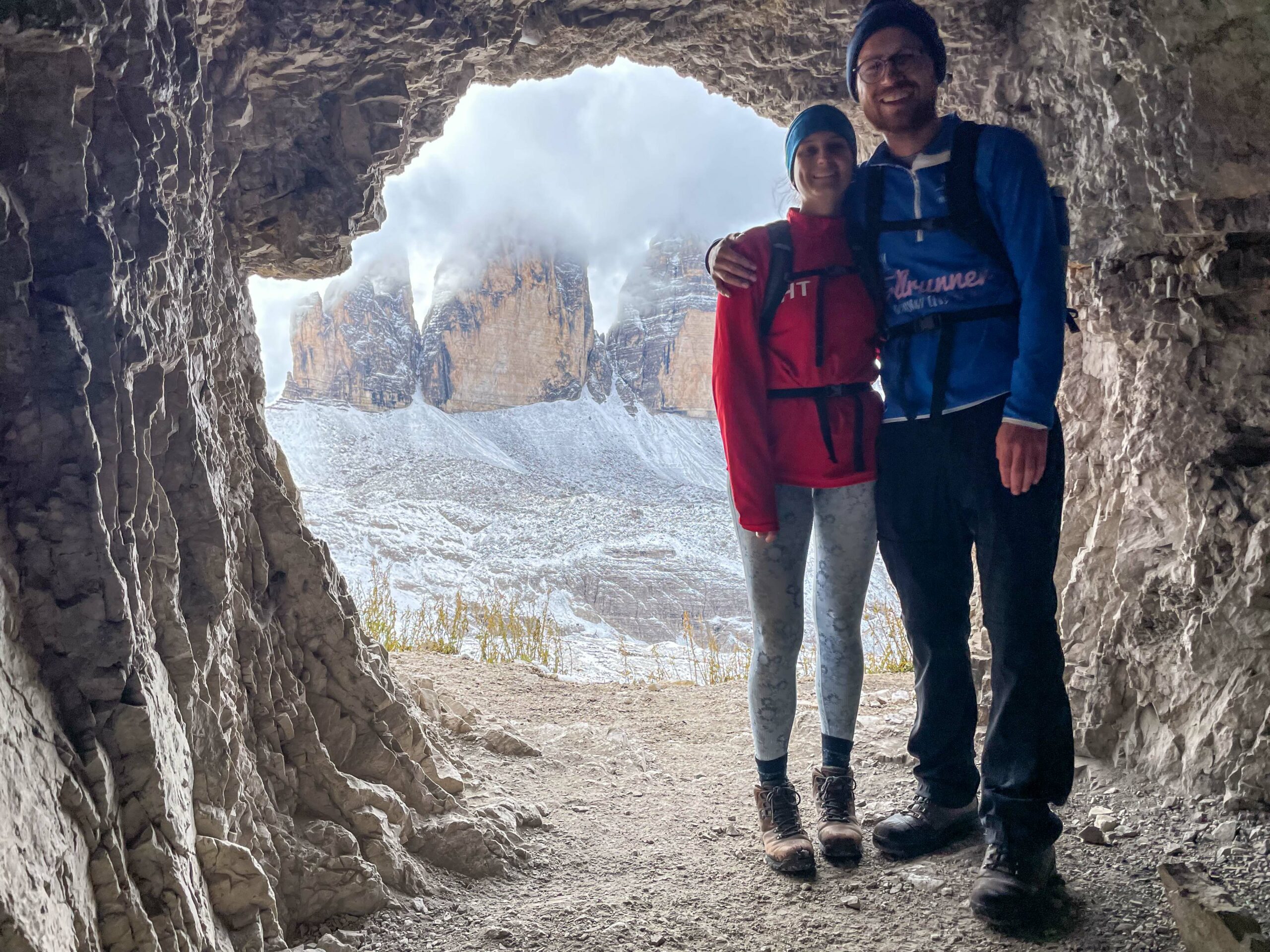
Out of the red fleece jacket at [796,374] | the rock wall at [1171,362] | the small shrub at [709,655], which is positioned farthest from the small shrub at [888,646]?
the red fleece jacket at [796,374]

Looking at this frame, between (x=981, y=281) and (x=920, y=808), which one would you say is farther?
(x=920, y=808)

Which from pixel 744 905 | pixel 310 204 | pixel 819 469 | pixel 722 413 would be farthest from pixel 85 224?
pixel 744 905

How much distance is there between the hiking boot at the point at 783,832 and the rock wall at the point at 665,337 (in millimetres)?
31956

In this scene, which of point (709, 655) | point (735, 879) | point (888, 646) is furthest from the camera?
point (709, 655)

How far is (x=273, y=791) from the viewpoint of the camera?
2.55 metres

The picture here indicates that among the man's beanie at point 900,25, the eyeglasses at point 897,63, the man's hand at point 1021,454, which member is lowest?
the man's hand at point 1021,454

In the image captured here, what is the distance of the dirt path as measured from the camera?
219 centimetres

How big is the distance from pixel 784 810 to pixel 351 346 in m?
29.4

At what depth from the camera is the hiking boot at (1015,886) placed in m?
2.12

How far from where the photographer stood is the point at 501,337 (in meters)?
32.5

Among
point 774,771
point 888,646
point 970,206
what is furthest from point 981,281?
point 888,646

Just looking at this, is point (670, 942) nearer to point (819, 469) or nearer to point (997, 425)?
point (819, 469)

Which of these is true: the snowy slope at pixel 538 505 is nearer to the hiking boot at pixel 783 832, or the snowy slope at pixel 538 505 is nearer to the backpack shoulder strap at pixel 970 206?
the hiking boot at pixel 783 832

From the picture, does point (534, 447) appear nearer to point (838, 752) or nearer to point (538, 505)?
point (538, 505)
